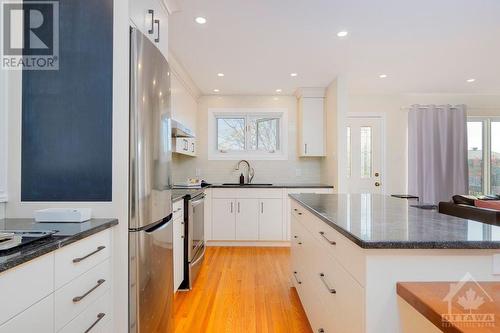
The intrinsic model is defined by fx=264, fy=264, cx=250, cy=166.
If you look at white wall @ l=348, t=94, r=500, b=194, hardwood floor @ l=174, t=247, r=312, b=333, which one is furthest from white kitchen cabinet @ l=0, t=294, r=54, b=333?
white wall @ l=348, t=94, r=500, b=194

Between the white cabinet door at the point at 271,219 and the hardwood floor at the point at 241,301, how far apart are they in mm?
614

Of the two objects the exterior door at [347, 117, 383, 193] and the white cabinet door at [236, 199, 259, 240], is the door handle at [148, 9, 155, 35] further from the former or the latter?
the exterior door at [347, 117, 383, 193]

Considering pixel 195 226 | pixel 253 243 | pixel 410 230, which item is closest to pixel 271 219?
pixel 253 243

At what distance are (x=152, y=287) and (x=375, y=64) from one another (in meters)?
3.52

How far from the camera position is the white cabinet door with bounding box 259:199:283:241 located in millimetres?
4023

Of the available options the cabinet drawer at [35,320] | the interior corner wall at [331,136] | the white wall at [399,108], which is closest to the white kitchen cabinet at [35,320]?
the cabinet drawer at [35,320]

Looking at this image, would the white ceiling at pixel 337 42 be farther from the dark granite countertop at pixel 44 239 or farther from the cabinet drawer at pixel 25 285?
the cabinet drawer at pixel 25 285

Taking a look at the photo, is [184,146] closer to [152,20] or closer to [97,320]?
[152,20]

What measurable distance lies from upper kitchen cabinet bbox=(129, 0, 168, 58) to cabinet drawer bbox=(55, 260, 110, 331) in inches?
50.8

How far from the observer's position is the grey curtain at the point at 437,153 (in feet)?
15.1

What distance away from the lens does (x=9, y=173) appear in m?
1.34

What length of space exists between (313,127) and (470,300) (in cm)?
374

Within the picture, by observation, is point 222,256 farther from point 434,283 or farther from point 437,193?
point 437,193

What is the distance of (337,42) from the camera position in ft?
9.11
